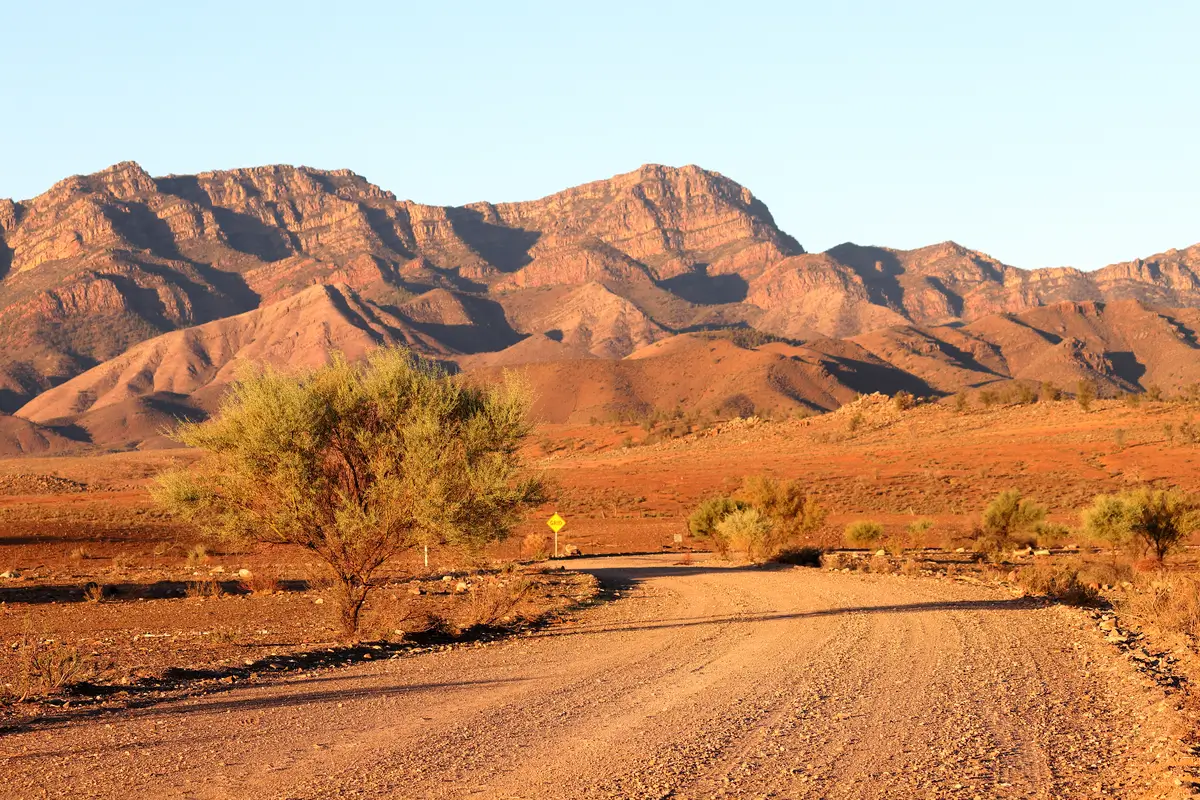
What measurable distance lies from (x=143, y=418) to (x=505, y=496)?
192603 mm

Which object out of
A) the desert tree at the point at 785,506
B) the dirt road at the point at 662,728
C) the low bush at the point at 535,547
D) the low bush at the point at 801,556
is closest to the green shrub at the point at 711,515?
the desert tree at the point at 785,506

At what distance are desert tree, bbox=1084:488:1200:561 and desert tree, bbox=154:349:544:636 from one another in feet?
70.9

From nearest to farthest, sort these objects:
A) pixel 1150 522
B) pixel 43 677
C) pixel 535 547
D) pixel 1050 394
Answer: pixel 43 677
pixel 1150 522
pixel 535 547
pixel 1050 394

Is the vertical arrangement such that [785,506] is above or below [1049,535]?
above

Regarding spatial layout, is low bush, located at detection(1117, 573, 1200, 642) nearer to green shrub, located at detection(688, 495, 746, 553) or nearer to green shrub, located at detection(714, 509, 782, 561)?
green shrub, located at detection(714, 509, 782, 561)

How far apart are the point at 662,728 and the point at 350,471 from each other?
9181mm

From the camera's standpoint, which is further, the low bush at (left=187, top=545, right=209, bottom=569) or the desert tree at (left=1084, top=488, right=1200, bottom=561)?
the low bush at (left=187, top=545, right=209, bottom=569)

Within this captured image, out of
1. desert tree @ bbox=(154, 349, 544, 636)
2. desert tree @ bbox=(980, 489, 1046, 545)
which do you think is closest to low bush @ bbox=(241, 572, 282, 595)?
desert tree @ bbox=(154, 349, 544, 636)

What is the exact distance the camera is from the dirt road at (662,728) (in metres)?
8.26

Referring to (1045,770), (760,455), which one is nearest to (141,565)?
(1045,770)

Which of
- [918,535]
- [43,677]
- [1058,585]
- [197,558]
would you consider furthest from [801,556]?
[43,677]

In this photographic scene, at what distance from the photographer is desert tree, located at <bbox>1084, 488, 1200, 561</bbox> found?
32.1m

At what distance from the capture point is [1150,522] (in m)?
32.4

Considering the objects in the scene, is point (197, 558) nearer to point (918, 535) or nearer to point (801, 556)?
point (801, 556)
